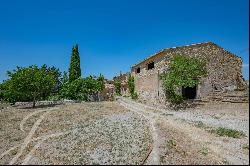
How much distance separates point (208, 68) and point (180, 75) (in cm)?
586

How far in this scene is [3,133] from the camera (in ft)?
65.1

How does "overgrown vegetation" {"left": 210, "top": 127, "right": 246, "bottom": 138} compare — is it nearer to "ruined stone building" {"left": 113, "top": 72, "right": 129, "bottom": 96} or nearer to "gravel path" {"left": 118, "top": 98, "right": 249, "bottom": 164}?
"gravel path" {"left": 118, "top": 98, "right": 249, "bottom": 164}

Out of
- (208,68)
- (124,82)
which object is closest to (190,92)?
(208,68)

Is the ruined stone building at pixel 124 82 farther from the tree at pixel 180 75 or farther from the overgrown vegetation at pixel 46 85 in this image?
the tree at pixel 180 75

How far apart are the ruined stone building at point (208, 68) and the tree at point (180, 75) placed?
142 cm

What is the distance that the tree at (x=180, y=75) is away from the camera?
85.0ft

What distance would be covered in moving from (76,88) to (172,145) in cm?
2950

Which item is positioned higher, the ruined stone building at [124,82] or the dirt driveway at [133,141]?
the ruined stone building at [124,82]

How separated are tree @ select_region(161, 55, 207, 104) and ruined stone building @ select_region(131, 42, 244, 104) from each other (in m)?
1.42

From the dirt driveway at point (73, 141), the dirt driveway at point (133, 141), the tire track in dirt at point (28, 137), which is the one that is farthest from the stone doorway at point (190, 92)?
the tire track in dirt at point (28, 137)

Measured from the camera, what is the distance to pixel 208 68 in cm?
3058

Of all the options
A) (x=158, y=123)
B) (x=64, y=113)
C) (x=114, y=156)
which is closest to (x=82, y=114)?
(x=64, y=113)

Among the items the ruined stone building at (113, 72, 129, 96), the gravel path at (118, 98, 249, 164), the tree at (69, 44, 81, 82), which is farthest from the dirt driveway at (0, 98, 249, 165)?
the ruined stone building at (113, 72, 129, 96)

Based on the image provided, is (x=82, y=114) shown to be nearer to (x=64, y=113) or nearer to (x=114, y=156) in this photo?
(x=64, y=113)
